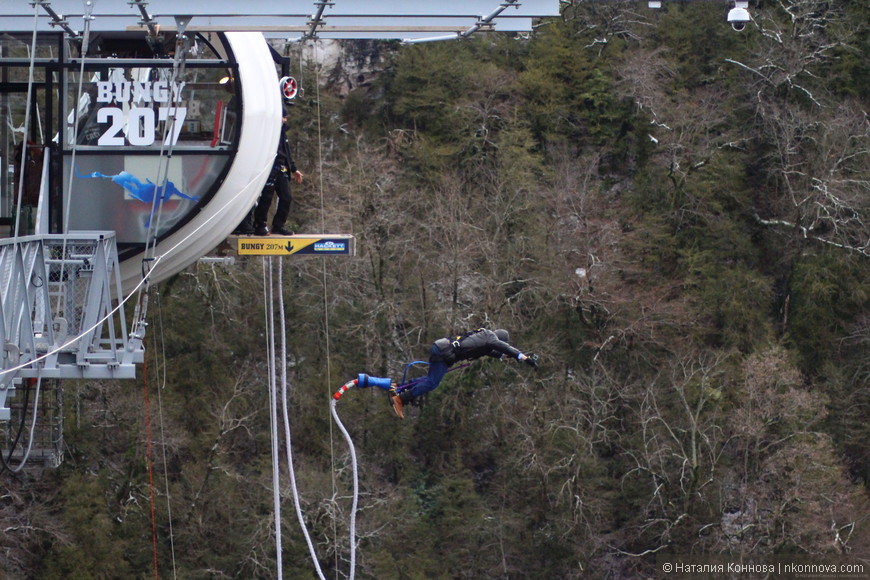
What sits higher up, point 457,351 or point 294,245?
point 294,245

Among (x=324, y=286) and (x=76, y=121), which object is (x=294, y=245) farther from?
(x=324, y=286)

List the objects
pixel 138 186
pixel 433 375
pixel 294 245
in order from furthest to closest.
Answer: pixel 433 375, pixel 294 245, pixel 138 186

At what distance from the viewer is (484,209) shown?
3891 cm

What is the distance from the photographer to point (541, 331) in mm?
37281

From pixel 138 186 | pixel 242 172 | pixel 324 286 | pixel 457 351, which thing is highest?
pixel 242 172

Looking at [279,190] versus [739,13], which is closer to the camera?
[739,13]

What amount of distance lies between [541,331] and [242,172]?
73.7 ft

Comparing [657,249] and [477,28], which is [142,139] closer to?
[477,28]

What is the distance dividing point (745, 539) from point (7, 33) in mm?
23881

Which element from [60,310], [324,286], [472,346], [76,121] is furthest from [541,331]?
[60,310]

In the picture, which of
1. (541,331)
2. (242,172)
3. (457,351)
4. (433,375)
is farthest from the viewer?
(541,331)

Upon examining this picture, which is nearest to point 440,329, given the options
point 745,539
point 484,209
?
point 484,209

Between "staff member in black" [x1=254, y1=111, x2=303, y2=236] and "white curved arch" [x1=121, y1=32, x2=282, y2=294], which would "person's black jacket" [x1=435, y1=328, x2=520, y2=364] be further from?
"white curved arch" [x1=121, y1=32, x2=282, y2=294]

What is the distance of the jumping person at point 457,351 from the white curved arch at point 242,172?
2632 mm
